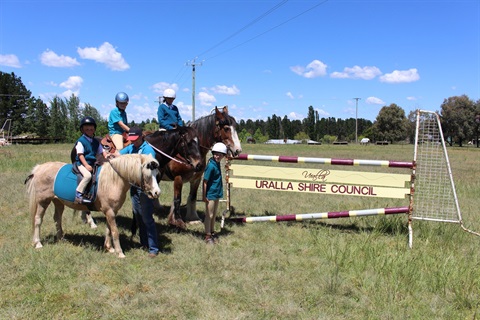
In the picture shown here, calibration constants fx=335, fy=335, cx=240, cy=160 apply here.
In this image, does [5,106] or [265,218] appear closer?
[265,218]

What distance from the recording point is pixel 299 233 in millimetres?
7109

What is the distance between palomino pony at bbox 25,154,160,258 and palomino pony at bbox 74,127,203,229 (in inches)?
31.9

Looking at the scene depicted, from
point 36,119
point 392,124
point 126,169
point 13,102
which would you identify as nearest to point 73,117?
point 36,119

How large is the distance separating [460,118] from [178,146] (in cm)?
7920

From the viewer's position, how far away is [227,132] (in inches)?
278

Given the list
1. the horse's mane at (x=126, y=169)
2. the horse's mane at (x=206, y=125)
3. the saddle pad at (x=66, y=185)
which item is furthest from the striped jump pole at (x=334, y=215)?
the saddle pad at (x=66, y=185)

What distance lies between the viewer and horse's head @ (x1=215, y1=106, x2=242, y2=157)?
698 cm

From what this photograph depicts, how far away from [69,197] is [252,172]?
12.4 feet

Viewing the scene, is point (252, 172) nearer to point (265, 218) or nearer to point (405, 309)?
point (265, 218)

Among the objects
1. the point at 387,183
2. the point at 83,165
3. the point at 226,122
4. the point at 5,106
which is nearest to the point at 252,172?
the point at 226,122

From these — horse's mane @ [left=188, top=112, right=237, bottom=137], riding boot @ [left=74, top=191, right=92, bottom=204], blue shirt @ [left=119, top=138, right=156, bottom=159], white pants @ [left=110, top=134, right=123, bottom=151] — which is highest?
horse's mane @ [left=188, top=112, right=237, bottom=137]

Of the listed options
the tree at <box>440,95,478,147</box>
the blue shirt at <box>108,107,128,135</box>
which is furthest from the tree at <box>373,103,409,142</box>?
the blue shirt at <box>108,107,128,135</box>

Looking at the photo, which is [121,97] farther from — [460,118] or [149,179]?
[460,118]

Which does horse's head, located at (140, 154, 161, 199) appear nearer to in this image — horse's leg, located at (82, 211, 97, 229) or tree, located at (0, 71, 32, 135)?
horse's leg, located at (82, 211, 97, 229)
